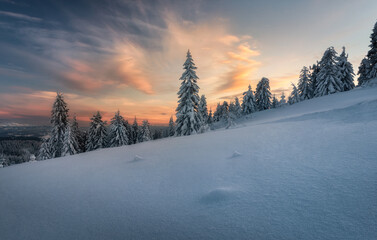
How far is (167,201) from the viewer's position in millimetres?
3252

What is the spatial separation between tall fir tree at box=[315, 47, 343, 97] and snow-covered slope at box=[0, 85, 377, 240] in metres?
34.4

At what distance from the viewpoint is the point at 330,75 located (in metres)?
31.4

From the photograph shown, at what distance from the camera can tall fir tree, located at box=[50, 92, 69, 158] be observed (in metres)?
24.8

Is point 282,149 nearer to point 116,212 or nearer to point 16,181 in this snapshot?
point 116,212

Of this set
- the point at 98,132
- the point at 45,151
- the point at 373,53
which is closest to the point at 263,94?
the point at 373,53

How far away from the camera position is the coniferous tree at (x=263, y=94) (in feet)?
150

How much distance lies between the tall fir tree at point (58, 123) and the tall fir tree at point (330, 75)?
4766 cm

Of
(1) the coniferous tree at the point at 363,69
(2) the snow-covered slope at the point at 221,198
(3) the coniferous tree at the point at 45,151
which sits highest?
(1) the coniferous tree at the point at 363,69

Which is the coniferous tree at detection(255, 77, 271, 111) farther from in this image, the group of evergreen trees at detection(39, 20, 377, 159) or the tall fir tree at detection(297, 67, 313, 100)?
the tall fir tree at detection(297, 67, 313, 100)

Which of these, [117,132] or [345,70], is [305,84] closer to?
[345,70]

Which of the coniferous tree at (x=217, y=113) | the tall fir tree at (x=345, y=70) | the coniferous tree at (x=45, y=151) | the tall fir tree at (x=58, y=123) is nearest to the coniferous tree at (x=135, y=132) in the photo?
the coniferous tree at (x=45, y=151)

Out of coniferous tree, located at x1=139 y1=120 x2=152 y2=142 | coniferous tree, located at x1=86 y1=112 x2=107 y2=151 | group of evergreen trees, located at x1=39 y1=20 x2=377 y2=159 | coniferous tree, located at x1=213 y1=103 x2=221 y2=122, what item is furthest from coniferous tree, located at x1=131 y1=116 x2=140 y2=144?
coniferous tree, located at x1=213 y1=103 x2=221 y2=122

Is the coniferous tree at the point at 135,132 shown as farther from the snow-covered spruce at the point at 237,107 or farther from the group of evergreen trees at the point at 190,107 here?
the snow-covered spruce at the point at 237,107

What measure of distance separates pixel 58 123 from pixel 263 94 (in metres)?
48.0
